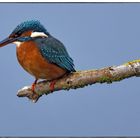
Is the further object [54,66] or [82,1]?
[82,1]

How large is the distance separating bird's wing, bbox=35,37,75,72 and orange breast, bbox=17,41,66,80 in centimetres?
1

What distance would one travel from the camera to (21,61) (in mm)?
1710

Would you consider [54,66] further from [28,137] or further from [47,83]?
[28,137]

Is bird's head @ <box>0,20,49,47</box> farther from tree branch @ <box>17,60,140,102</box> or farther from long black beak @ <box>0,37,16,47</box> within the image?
tree branch @ <box>17,60,140,102</box>

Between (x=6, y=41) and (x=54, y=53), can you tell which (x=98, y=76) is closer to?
(x=54, y=53)

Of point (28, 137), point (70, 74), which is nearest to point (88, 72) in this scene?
point (70, 74)

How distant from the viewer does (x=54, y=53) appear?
5.66ft

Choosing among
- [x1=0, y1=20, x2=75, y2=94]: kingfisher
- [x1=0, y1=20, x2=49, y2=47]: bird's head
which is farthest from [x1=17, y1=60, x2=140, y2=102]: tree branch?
[x1=0, y1=20, x2=49, y2=47]: bird's head

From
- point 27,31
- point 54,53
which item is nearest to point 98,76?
point 54,53

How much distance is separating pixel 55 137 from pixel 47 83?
17cm

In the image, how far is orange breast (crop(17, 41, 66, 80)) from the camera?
1.70 meters

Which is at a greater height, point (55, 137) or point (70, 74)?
point (70, 74)

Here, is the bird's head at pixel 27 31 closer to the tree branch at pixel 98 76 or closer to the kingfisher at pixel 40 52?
the kingfisher at pixel 40 52

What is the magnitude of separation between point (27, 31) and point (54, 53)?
0.35 feet
